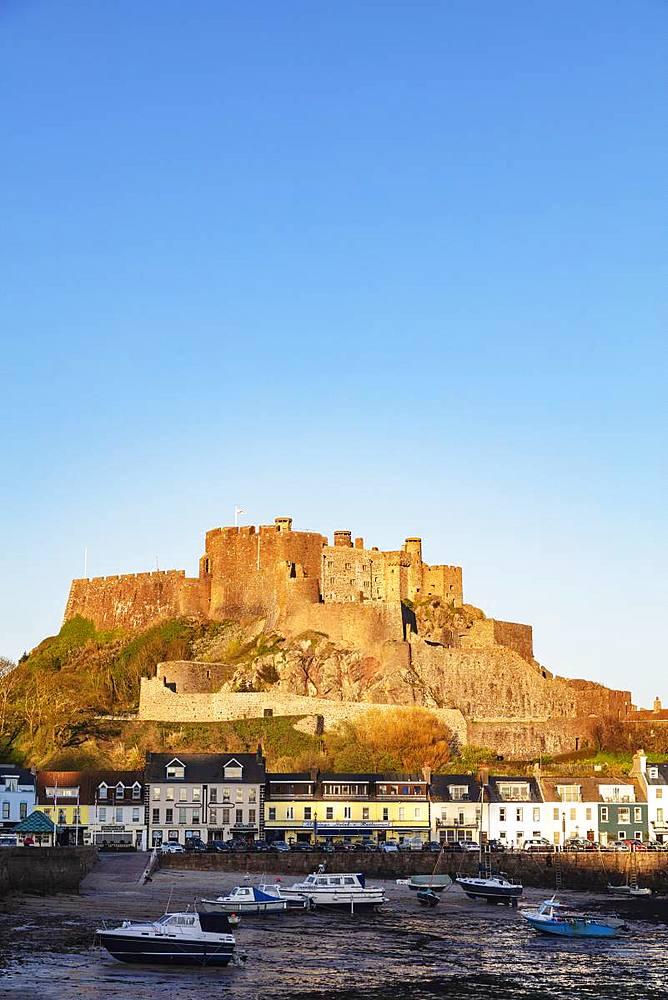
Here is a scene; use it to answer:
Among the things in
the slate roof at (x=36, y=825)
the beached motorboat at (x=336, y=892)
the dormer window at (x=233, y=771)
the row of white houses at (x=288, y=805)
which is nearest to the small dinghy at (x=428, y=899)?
the beached motorboat at (x=336, y=892)

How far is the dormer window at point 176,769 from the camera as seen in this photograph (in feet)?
225

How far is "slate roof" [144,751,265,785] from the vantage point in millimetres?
68625

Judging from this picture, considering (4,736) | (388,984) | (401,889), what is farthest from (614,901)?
(4,736)

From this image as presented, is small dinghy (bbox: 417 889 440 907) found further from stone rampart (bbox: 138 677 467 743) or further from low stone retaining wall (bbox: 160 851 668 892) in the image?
stone rampart (bbox: 138 677 467 743)

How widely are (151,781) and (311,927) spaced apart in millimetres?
26497

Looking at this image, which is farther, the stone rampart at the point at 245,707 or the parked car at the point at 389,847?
the stone rampart at the point at 245,707

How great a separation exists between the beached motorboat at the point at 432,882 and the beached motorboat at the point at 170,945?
18.3 m

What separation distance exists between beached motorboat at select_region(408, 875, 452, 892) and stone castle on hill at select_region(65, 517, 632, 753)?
2864cm

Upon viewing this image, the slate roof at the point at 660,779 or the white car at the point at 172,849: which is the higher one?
the slate roof at the point at 660,779

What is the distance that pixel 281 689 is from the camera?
8531cm

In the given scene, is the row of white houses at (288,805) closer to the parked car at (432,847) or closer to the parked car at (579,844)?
the parked car at (579,844)

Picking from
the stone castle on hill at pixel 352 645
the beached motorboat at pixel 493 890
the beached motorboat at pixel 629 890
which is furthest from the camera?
the stone castle on hill at pixel 352 645

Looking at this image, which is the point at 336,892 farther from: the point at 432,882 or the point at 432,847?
the point at 432,847

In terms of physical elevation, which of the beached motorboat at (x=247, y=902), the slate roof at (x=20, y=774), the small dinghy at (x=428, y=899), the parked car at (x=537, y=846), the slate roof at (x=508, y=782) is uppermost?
the slate roof at (x=20, y=774)
